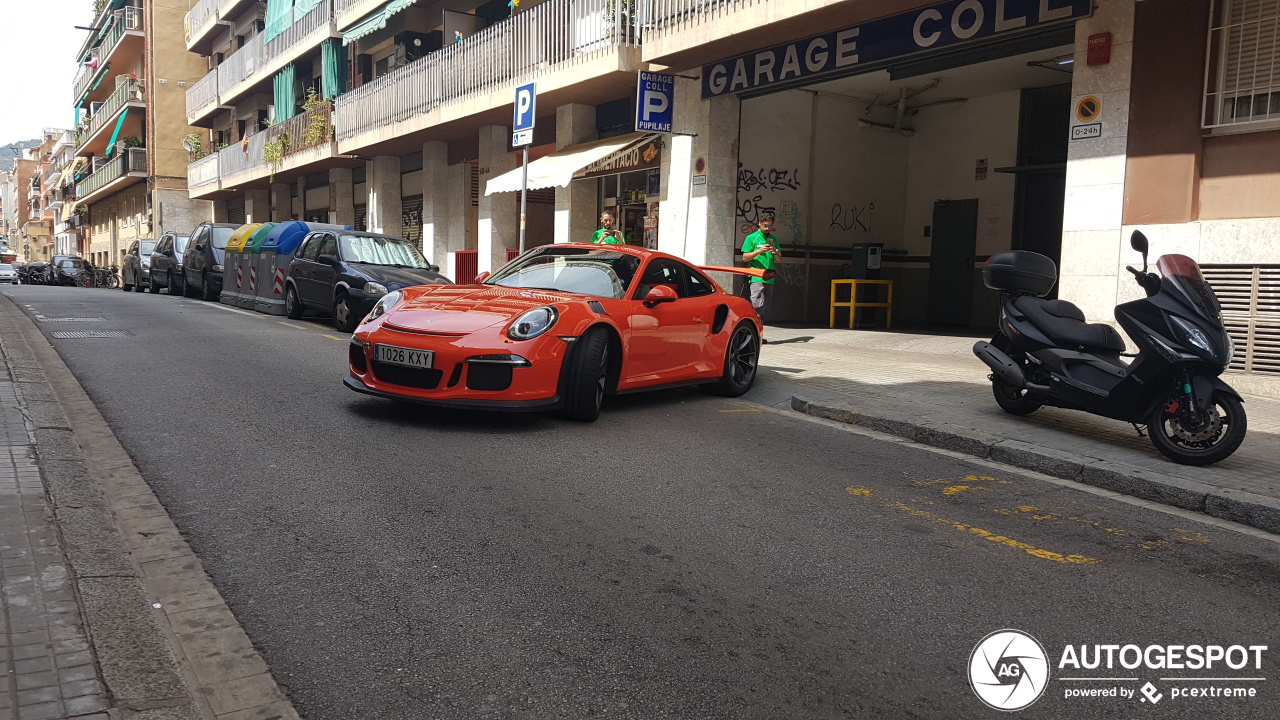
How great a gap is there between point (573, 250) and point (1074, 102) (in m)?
5.91

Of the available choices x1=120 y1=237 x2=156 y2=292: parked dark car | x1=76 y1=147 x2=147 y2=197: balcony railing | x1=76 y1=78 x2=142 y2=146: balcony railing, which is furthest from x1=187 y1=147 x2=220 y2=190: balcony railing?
x1=120 y1=237 x2=156 y2=292: parked dark car

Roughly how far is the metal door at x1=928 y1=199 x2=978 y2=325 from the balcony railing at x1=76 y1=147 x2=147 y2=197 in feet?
151

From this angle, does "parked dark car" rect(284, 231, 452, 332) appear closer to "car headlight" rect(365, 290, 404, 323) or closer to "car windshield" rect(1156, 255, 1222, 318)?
"car headlight" rect(365, 290, 404, 323)

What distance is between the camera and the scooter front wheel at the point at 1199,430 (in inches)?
245

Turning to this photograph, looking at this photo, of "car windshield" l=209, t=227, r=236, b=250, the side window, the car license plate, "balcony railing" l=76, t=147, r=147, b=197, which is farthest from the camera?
"balcony railing" l=76, t=147, r=147, b=197

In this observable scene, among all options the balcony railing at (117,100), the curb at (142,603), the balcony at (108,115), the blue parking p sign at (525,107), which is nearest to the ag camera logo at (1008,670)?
the curb at (142,603)

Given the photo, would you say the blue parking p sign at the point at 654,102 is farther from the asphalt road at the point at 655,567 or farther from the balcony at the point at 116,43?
the balcony at the point at 116,43

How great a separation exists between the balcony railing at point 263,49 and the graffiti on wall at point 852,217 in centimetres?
1851

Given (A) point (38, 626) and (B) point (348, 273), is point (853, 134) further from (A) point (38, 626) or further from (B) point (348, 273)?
(A) point (38, 626)

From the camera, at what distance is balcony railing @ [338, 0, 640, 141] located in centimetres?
1655

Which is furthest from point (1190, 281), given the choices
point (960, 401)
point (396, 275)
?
point (396, 275)

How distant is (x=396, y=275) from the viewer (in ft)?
45.2

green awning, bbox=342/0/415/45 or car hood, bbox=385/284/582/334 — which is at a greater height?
green awning, bbox=342/0/415/45

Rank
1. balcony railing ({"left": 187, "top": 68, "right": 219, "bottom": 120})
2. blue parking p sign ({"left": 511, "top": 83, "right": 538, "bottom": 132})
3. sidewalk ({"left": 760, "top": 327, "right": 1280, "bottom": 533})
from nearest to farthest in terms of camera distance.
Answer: sidewalk ({"left": 760, "top": 327, "right": 1280, "bottom": 533}) → blue parking p sign ({"left": 511, "top": 83, "right": 538, "bottom": 132}) → balcony railing ({"left": 187, "top": 68, "right": 219, "bottom": 120})
